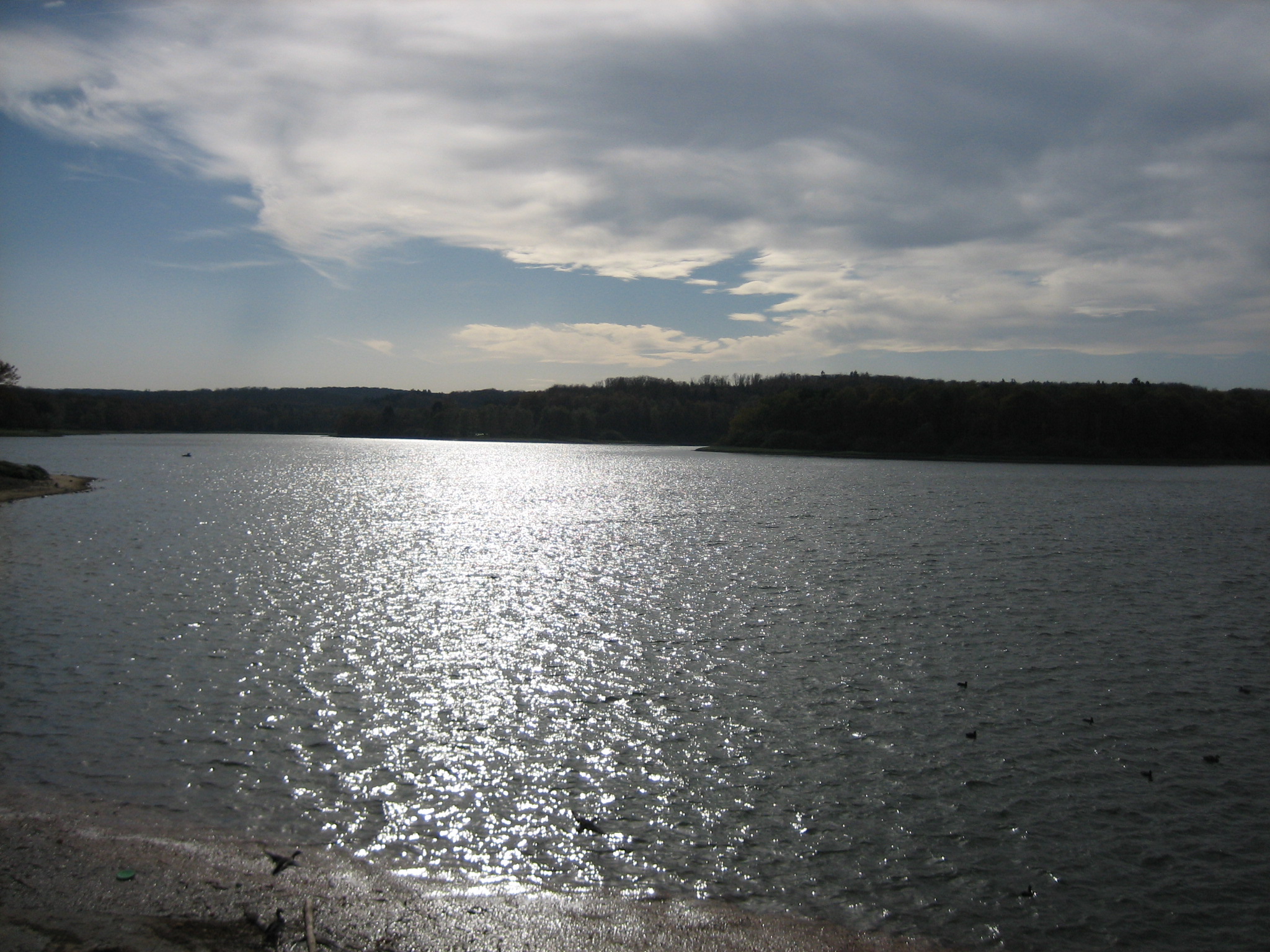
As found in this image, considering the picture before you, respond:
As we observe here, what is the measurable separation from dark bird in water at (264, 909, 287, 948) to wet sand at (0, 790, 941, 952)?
0.9 inches

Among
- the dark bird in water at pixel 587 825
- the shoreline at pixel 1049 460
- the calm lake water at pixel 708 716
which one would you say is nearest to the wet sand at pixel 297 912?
the calm lake water at pixel 708 716

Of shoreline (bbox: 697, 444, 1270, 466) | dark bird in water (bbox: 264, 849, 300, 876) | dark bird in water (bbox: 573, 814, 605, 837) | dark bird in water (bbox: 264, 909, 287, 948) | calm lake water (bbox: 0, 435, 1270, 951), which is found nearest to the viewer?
dark bird in water (bbox: 264, 909, 287, 948)

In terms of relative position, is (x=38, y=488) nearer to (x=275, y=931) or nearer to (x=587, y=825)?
(x=587, y=825)

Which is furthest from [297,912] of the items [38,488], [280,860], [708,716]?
[38,488]

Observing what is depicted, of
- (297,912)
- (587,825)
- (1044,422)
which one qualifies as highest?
(1044,422)

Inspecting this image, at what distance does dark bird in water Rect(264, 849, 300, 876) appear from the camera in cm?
688

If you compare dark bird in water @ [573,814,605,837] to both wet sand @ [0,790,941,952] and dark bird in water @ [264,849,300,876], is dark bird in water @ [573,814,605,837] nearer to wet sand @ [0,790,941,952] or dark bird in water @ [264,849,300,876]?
wet sand @ [0,790,941,952]

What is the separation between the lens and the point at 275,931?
5.86 metres

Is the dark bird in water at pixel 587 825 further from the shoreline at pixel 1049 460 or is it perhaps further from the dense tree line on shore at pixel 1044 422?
the dense tree line on shore at pixel 1044 422

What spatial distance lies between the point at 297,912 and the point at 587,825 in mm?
2781

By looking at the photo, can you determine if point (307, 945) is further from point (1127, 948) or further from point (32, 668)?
point (32, 668)

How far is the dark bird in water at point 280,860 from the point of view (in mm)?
6883

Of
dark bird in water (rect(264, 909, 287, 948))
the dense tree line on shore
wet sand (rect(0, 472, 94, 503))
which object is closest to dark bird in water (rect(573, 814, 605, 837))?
dark bird in water (rect(264, 909, 287, 948))

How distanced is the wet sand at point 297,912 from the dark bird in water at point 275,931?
0.07 feet
